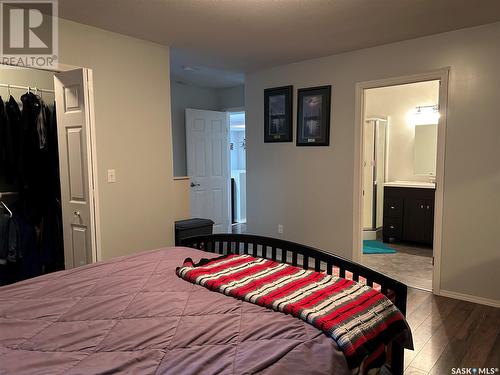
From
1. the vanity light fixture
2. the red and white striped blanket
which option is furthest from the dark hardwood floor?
the vanity light fixture

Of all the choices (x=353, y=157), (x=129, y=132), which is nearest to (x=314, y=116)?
(x=353, y=157)

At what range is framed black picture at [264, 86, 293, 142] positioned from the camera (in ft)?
14.6

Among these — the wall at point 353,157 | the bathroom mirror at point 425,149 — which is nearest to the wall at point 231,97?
the wall at point 353,157

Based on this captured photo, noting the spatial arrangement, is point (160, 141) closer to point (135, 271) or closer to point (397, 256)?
point (135, 271)

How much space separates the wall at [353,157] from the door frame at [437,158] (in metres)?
0.04

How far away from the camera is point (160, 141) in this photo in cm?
369

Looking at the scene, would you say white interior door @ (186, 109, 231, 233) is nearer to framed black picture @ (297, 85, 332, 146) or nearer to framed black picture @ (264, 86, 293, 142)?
framed black picture @ (264, 86, 293, 142)

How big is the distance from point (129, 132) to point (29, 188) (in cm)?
107

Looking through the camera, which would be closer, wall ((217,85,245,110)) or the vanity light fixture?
the vanity light fixture

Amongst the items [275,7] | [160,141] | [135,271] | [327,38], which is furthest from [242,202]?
[135,271]

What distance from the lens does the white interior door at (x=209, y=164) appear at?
5.68 m

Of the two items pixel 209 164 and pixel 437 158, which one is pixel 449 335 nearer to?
pixel 437 158
